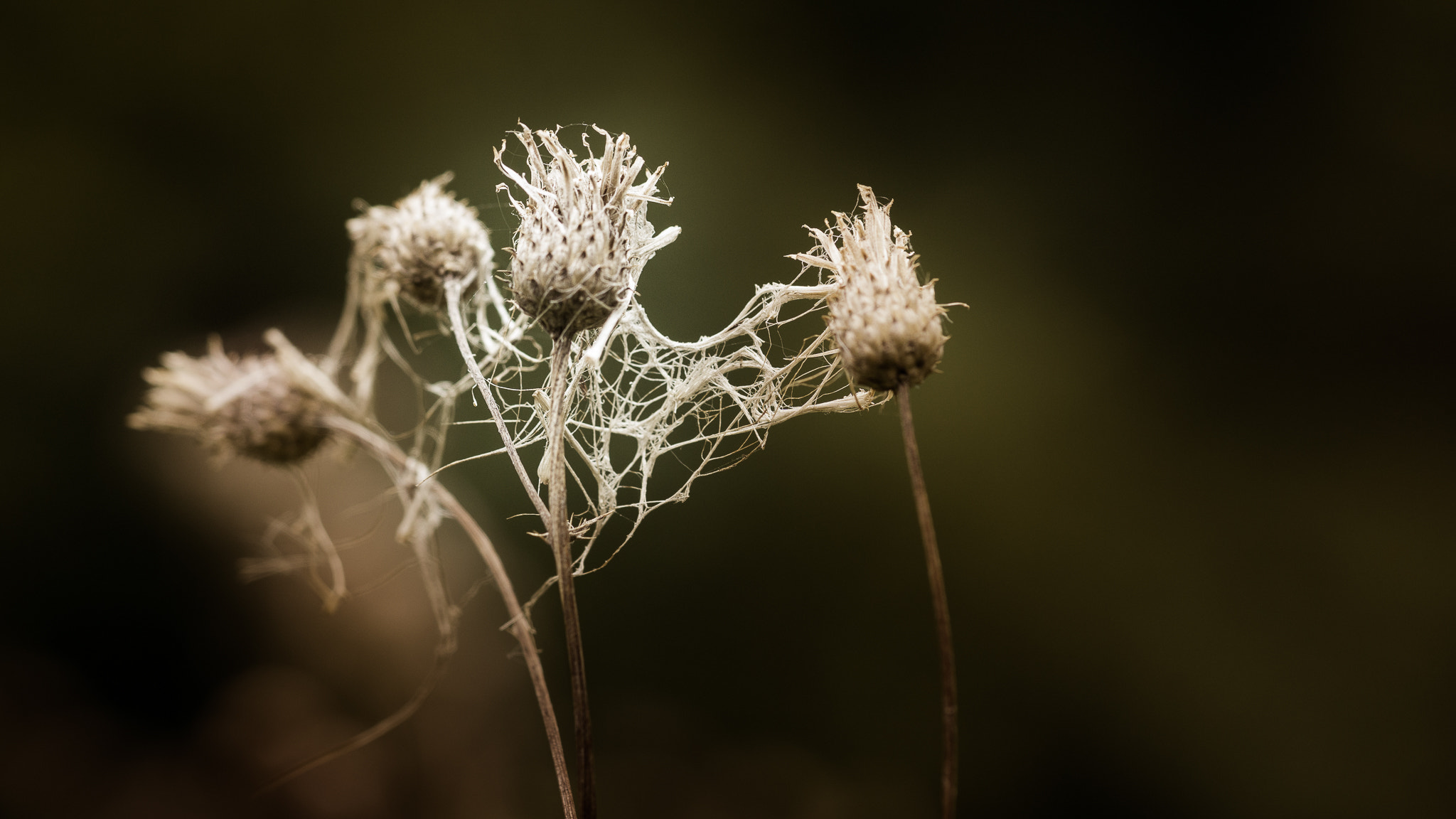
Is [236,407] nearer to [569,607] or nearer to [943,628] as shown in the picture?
[569,607]

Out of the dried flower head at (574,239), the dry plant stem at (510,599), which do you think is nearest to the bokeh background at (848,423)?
the dried flower head at (574,239)

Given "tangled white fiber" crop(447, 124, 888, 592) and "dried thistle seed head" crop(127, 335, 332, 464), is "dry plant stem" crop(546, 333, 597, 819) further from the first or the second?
"dried thistle seed head" crop(127, 335, 332, 464)

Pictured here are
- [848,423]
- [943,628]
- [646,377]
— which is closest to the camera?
[943,628]

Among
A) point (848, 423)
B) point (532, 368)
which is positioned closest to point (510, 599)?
point (532, 368)

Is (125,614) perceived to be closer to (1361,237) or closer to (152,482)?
(152,482)

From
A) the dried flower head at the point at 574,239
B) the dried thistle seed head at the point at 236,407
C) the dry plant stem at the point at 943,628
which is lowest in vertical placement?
the dry plant stem at the point at 943,628

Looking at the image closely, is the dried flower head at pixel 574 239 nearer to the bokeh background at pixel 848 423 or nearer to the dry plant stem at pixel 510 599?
the dry plant stem at pixel 510 599

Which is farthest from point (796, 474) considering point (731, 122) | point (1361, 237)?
point (1361, 237)

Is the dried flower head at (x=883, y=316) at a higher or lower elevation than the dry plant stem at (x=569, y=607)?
higher
